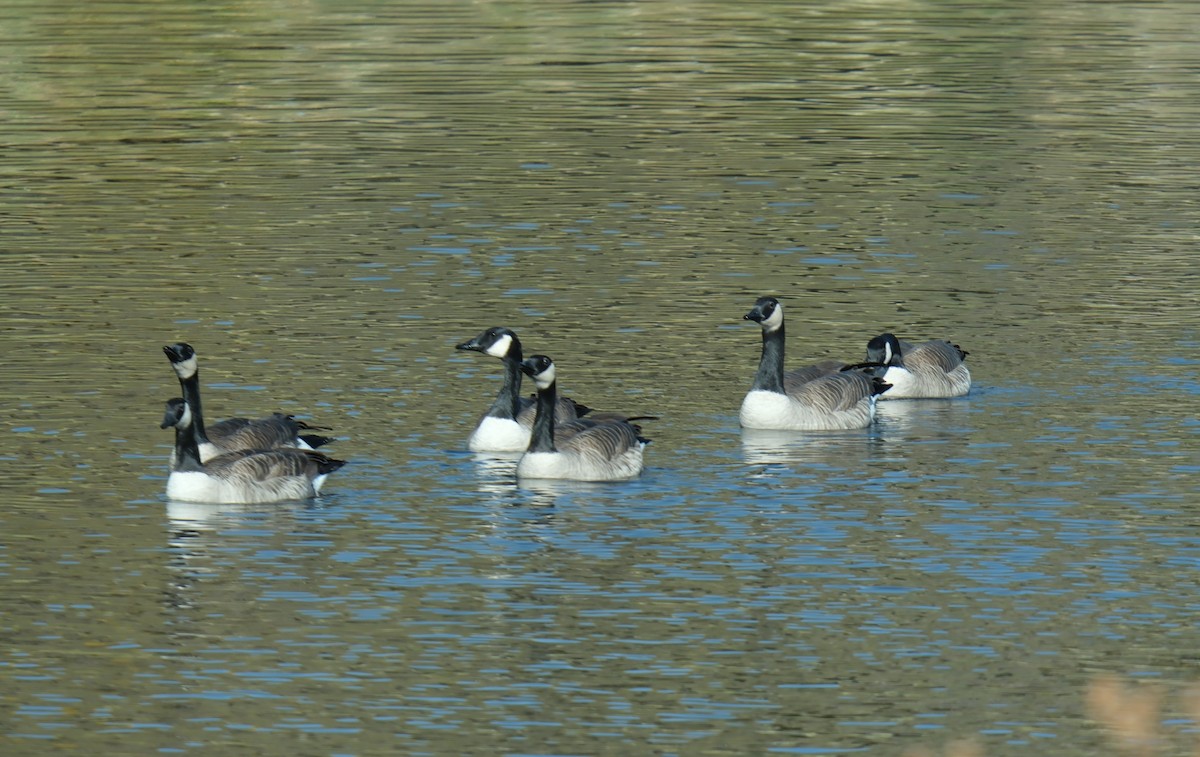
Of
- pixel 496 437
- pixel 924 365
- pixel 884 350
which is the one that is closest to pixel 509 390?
pixel 496 437

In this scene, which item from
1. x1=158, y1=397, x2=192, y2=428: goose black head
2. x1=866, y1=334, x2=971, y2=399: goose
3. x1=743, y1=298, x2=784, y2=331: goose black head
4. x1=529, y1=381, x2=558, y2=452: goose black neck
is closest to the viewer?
Result: x1=158, y1=397, x2=192, y2=428: goose black head

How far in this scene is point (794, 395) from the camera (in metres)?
27.6

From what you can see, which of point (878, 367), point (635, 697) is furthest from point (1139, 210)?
point (635, 697)

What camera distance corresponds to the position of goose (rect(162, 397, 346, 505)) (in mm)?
23484

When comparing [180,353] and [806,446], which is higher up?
[180,353]

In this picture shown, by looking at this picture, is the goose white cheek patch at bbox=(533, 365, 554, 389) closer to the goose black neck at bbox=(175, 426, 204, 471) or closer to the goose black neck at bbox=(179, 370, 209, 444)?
the goose black neck at bbox=(179, 370, 209, 444)

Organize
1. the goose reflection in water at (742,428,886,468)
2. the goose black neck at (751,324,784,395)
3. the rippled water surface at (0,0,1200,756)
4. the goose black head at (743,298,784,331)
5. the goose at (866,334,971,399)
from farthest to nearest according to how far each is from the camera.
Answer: the goose at (866,334,971,399) → the goose black head at (743,298,784,331) → the goose black neck at (751,324,784,395) → the goose reflection in water at (742,428,886,468) → the rippled water surface at (0,0,1200,756)

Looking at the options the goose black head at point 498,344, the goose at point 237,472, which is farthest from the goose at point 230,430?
the goose black head at point 498,344

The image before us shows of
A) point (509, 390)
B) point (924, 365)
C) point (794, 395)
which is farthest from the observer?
point (924, 365)

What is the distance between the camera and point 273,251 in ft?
123

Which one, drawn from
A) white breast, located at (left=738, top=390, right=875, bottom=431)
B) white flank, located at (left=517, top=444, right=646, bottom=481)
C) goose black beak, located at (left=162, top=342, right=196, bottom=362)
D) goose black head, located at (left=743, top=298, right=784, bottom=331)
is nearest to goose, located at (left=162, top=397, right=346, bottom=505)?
goose black beak, located at (left=162, top=342, right=196, bottom=362)

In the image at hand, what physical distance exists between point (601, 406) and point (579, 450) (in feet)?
9.36

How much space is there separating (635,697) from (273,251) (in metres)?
20.7

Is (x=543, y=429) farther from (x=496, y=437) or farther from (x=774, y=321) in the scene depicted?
(x=774, y=321)
